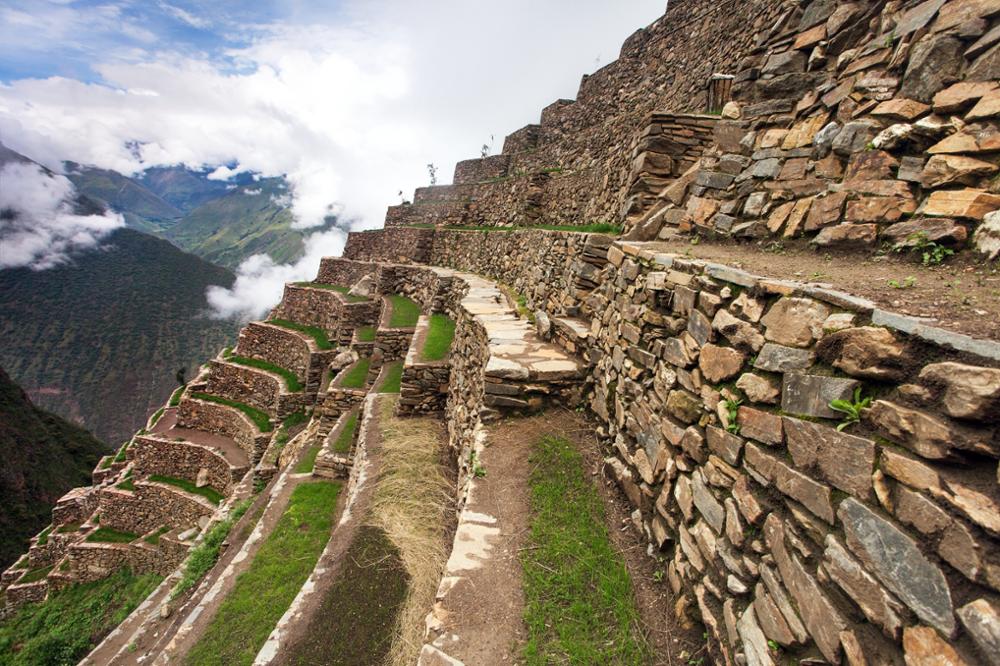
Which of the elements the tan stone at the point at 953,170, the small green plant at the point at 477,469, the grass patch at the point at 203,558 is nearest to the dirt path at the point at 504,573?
the small green plant at the point at 477,469

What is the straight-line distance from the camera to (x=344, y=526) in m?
5.80

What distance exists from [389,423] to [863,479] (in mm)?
7732

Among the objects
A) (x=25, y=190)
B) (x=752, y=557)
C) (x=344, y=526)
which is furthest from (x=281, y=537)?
(x=25, y=190)

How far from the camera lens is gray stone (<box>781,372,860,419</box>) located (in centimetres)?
207

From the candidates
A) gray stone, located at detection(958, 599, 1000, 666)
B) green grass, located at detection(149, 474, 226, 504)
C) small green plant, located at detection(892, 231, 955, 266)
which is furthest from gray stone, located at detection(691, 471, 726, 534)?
green grass, located at detection(149, 474, 226, 504)

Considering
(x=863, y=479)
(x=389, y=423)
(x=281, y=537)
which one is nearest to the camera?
(x=863, y=479)

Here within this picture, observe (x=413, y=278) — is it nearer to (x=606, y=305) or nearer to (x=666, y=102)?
(x=666, y=102)

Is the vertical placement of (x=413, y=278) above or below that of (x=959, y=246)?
below

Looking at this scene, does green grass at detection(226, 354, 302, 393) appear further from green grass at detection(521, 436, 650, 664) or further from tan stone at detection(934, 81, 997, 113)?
tan stone at detection(934, 81, 997, 113)

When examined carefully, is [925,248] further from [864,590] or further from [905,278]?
[864,590]

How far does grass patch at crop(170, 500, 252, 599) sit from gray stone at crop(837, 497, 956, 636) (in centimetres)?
1017

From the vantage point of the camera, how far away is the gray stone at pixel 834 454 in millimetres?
Answer: 1852

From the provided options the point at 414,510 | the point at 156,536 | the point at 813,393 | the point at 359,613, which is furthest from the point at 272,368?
the point at 813,393

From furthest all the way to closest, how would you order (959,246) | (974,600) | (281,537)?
1. (281,537)
2. (959,246)
3. (974,600)
